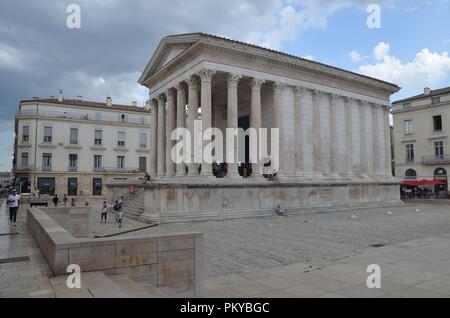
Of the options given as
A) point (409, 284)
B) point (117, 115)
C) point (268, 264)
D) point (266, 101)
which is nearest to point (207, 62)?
point (266, 101)

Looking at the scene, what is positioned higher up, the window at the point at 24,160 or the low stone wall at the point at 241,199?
the window at the point at 24,160

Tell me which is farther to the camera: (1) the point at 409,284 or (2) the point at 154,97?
(2) the point at 154,97

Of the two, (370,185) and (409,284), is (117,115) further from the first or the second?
(409,284)

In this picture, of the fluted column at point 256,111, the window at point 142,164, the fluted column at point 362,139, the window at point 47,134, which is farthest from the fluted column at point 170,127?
the window at point 47,134

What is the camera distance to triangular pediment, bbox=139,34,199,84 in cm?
2288

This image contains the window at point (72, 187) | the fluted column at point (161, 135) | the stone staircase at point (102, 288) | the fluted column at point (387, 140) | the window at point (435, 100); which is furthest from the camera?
the window at point (72, 187)

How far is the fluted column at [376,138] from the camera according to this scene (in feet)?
103

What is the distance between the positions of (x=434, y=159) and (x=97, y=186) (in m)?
46.2

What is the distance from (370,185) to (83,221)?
2354cm

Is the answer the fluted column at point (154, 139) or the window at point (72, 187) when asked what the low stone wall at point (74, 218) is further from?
the window at point (72, 187)

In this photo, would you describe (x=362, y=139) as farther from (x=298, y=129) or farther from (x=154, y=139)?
(x=154, y=139)

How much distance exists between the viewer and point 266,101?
26.5 meters

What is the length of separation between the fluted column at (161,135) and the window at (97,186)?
24.7 meters

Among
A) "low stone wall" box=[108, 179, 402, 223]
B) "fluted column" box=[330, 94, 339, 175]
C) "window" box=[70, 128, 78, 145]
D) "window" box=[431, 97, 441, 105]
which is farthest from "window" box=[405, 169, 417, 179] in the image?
"window" box=[70, 128, 78, 145]
